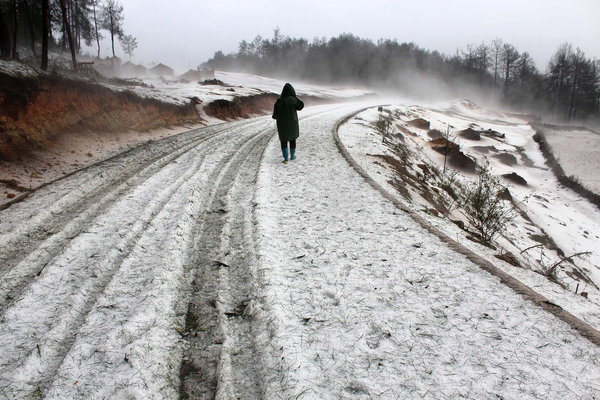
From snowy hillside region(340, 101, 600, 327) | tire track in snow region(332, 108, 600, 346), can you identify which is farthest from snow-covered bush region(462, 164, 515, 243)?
tire track in snow region(332, 108, 600, 346)

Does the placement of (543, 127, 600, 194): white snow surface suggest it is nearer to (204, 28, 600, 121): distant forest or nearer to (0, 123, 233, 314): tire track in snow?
(0, 123, 233, 314): tire track in snow

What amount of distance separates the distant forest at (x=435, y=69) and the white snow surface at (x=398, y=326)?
254ft

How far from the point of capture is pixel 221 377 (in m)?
2.21

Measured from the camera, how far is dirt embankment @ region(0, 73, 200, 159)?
743 centimetres

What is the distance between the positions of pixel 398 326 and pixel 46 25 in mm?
18915

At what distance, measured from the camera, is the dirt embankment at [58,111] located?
7.43 m

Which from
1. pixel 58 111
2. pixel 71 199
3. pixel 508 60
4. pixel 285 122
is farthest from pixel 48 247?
pixel 508 60

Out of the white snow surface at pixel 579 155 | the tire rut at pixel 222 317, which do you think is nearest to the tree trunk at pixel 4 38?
the tire rut at pixel 222 317

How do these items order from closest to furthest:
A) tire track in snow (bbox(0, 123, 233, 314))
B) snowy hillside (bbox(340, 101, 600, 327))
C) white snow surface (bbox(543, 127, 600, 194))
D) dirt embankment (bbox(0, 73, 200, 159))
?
tire track in snow (bbox(0, 123, 233, 314)) < snowy hillside (bbox(340, 101, 600, 327)) < dirt embankment (bbox(0, 73, 200, 159)) < white snow surface (bbox(543, 127, 600, 194))

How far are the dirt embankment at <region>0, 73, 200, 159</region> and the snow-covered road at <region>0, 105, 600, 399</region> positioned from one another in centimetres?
369

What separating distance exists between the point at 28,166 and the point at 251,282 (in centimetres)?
666

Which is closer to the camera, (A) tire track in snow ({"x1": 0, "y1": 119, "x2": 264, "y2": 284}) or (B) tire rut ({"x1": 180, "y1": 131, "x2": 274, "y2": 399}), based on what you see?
(B) tire rut ({"x1": 180, "y1": 131, "x2": 274, "y2": 399})

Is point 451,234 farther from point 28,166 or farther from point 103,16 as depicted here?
point 103,16

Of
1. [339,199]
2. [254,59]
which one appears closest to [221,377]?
[339,199]
